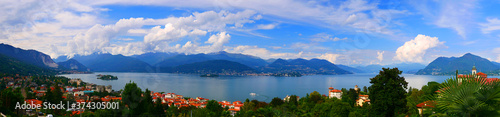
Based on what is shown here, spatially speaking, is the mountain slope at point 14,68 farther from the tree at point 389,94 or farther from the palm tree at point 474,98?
the palm tree at point 474,98

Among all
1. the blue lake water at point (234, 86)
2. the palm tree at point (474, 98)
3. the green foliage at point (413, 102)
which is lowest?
the blue lake water at point (234, 86)

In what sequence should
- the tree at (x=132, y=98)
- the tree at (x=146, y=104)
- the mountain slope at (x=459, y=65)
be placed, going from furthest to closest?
the mountain slope at (x=459, y=65) → the tree at (x=146, y=104) → the tree at (x=132, y=98)

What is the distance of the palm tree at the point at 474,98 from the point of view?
2.40 m

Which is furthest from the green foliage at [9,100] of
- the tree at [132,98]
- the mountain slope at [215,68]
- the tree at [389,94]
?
the mountain slope at [215,68]

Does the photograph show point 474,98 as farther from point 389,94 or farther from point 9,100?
point 9,100

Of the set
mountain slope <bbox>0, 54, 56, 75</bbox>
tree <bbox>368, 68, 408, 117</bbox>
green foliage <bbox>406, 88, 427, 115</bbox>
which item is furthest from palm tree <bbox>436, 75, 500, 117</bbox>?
mountain slope <bbox>0, 54, 56, 75</bbox>

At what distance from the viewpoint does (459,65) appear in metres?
143

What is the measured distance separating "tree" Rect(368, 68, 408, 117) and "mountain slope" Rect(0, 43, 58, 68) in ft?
481

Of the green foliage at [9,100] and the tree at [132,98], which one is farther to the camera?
the green foliage at [9,100]

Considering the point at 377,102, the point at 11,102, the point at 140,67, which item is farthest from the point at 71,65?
the point at 377,102

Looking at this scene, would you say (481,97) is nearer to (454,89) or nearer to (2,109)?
(454,89)

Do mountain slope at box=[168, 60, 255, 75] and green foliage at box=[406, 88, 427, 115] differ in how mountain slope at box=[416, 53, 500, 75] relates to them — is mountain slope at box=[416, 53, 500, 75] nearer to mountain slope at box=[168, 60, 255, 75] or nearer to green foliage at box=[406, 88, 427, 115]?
mountain slope at box=[168, 60, 255, 75]

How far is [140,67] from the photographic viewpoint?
189 m

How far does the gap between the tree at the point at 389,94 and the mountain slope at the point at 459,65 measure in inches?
6035
